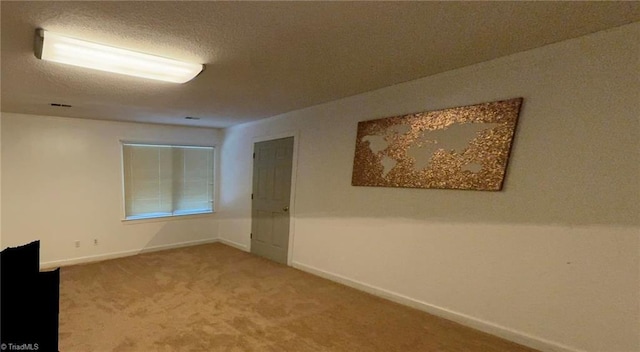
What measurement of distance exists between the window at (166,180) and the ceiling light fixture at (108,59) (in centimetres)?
302

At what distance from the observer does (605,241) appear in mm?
1806

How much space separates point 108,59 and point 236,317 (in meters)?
2.36

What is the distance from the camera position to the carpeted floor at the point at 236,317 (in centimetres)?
220

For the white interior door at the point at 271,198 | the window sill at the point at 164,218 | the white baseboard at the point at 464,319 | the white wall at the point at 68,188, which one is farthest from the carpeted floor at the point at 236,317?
the window sill at the point at 164,218

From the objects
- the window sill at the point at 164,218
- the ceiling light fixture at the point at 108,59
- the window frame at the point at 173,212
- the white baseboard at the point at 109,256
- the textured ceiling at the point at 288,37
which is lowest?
the white baseboard at the point at 109,256

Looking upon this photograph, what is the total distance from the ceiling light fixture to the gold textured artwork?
6.02ft

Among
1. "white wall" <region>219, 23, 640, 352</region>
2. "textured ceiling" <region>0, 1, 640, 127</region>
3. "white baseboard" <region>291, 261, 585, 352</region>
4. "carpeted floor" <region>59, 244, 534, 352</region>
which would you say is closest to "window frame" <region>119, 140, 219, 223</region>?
"carpeted floor" <region>59, 244, 534, 352</region>

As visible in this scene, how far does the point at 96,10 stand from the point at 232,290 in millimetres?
2839

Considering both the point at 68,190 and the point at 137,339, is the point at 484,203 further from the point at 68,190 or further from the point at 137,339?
the point at 68,190

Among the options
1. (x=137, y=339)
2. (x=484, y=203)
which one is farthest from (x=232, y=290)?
(x=484, y=203)

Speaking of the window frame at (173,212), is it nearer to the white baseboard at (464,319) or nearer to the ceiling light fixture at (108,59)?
the ceiling light fixture at (108,59)

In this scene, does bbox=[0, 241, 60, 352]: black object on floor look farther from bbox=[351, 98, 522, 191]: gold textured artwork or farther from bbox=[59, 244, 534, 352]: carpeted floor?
bbox=[351, 98, 522, 191]: gold textured artwork

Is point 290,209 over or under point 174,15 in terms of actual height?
under

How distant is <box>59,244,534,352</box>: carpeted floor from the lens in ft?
7.21
